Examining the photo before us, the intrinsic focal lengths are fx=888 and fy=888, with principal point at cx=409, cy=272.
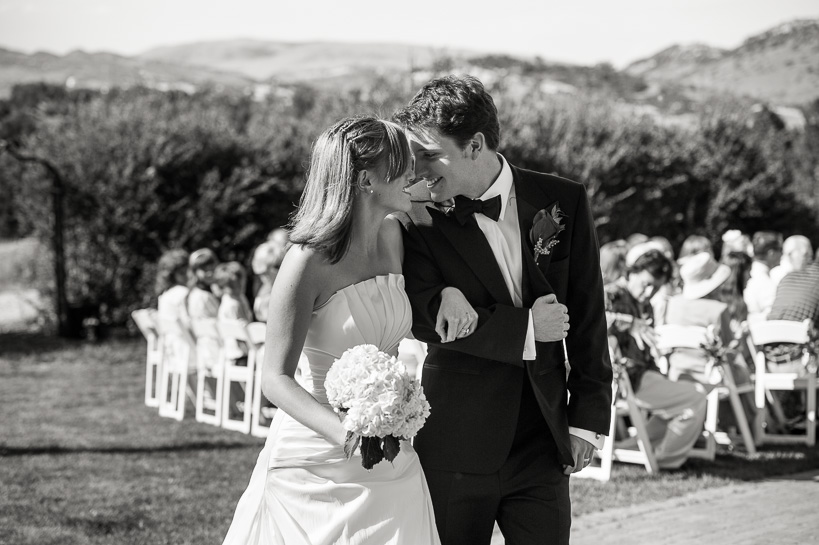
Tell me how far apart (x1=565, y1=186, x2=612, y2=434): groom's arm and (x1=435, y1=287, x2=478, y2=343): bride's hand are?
1.31 ft

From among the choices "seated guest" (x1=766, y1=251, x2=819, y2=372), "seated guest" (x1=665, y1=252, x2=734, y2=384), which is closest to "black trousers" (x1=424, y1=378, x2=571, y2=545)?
"seated guest" (x1=665, y1=252, x2=734, y2=384)

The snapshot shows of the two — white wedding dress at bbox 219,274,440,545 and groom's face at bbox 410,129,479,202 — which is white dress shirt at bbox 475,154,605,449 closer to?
groom's face at bbox 410,129,479,202

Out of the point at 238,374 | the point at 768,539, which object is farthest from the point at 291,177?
the point at 768,539

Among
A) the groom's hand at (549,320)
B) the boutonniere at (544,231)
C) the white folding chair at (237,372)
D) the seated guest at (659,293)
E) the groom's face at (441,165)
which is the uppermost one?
the groom's face at (441,165)

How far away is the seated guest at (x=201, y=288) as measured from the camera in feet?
30.9

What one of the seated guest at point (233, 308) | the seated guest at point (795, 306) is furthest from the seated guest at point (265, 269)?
the seated guest at point (795, 306)

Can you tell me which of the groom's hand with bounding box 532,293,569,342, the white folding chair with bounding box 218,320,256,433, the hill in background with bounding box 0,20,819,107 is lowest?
the white folding chair with bounding box 218,320,256,433

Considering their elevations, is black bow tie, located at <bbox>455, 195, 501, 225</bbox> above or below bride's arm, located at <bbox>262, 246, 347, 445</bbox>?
above

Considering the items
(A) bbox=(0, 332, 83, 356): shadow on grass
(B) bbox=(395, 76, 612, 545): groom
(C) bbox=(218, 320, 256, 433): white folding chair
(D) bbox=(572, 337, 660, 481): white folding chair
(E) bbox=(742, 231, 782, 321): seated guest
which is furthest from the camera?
(A) bbox=(0, 332, 83, 356): shadow on grass

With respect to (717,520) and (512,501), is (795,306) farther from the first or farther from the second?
(512,501)

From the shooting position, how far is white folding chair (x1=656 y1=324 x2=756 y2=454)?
736cm

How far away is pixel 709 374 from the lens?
770cm

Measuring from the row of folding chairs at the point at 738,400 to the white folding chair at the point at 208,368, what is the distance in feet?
12.7

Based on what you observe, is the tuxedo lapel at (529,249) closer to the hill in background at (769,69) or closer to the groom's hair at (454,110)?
the groom's hair at (454,110)
